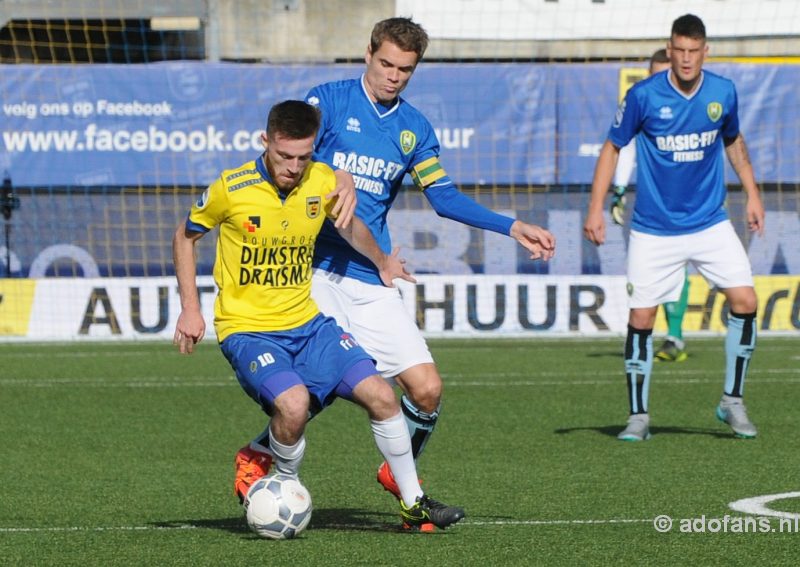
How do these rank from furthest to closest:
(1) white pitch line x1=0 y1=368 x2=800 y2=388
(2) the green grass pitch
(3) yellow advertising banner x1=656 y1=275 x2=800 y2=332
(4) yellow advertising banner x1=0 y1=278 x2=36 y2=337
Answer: (3) yellow advertising banner x1=656 y1=275 x2=800 y2=332 < (4) yellow advertising banner x1=0 y1=278 x2=36 y2=337 < (1) white pitch line x1=0 y1=368 x2=800 y2=388 < (2) the green grass pitch

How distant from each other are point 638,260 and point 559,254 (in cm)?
878

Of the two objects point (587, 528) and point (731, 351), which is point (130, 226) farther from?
point (587, 528)

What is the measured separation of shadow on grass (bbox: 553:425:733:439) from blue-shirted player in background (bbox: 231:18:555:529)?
2828 mm

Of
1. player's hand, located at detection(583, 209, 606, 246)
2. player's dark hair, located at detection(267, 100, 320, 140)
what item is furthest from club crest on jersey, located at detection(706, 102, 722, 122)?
player's dark hair, located at detection(267, 100, 320, 140)

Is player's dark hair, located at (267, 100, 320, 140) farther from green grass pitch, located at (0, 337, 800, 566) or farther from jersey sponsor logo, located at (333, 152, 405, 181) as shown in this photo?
green grass pitch, located at (0, 337, 800, 566)

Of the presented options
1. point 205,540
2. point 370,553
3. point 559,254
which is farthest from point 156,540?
point 559,254

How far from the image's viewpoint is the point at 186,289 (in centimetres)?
656

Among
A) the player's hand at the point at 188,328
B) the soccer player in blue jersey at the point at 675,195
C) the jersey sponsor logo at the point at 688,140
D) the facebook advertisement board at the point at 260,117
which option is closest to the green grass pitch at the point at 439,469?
the soccer player in blue jersey at the point at 675,195

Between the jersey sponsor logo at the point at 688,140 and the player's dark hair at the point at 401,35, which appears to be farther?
the jersey sponsor logo at the point at 688,140

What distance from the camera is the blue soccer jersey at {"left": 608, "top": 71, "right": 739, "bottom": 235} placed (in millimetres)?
9305

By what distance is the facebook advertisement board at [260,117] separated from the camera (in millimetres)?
18203

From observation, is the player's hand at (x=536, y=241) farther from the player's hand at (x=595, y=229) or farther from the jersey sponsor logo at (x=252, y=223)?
the player's hand at (x=595, y=229)

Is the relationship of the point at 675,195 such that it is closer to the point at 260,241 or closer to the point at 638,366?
the point at 638,366

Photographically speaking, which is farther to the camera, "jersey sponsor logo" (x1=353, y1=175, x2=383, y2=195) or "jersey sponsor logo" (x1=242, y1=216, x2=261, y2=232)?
"jersey sponsor logo" (x1=353, y1=175, x2=383, y2=195)
